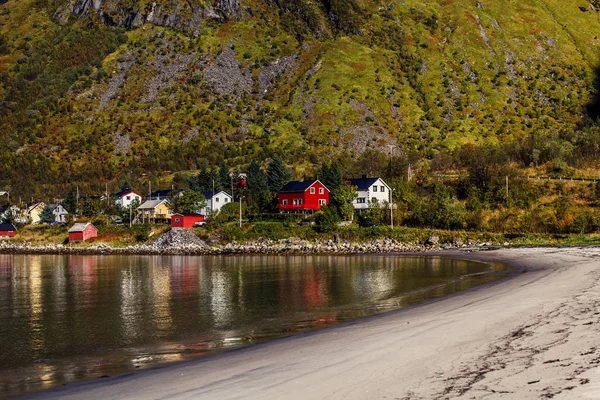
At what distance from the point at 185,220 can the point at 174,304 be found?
60.2m

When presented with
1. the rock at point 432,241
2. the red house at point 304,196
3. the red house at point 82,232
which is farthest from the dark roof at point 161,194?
the rock at point 432,241

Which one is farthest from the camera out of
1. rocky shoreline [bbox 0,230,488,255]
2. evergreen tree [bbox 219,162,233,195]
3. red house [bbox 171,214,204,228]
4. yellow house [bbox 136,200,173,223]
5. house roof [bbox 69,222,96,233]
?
evergreen tree [bbox 219,162,233,195]

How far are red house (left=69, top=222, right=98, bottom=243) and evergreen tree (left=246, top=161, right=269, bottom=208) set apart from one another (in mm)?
25392

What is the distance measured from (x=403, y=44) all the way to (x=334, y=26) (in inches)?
951

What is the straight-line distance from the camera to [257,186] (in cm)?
10569

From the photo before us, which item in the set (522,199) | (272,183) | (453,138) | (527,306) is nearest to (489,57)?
(453,138)

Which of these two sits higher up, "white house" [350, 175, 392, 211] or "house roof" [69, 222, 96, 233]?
"white house" [350, 175, 392, 211]

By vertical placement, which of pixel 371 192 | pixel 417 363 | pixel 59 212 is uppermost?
pixel 59 212

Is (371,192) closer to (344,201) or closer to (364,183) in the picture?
(364,183)

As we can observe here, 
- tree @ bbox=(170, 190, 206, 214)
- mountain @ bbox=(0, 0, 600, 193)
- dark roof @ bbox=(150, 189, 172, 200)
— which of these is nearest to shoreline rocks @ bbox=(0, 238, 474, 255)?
tree @ bbox=(170, 190, 206, 214)

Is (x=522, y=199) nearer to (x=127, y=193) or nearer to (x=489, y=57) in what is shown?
(x=127, y=193)

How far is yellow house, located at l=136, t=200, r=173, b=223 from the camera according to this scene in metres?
113

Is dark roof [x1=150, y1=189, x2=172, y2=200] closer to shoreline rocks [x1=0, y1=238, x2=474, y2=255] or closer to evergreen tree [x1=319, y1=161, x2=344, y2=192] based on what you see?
shoreline rocks [x1=0, y1=238, x2=474, y2=255]

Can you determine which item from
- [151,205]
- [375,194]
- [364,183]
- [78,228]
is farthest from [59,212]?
[375,194]
